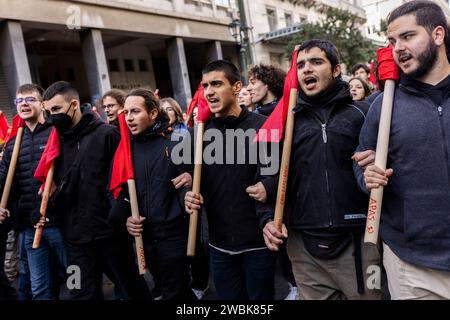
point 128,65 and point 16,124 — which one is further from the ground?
point 128,65

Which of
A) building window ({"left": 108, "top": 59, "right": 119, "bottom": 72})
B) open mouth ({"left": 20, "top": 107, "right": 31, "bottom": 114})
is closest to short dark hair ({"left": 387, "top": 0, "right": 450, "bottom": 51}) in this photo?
open mouth ({"left": 20, "top": 107, "right": 31, "bottom": 114})

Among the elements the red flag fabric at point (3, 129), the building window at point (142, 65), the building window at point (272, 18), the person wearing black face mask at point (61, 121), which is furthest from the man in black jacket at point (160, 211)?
the building window at point (272, 18)

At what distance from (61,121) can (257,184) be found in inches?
73.3

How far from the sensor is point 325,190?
2230mm

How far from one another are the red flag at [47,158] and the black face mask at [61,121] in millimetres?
102

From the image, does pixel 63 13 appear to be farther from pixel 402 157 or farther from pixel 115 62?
pixel 402 157

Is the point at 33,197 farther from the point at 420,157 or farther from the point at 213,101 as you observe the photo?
the point at 420,157

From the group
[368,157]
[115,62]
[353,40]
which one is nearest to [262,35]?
[353,40]

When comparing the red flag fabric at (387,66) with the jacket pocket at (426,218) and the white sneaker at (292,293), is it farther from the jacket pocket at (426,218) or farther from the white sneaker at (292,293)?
the white sneaker at (292,293)

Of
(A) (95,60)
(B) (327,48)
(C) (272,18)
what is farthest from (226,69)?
(C) (272,18)

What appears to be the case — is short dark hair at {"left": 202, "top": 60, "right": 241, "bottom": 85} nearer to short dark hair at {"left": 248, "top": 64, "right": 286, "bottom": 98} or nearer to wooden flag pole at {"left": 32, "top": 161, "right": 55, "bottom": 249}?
short dark hair at {"left": 248, "top": 64, "right": 286, "bottom": 98}

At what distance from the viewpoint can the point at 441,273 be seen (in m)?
1.85

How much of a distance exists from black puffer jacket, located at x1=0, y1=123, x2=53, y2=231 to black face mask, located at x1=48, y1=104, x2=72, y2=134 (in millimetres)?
392

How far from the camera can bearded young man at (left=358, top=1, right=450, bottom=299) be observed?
1.78 m
